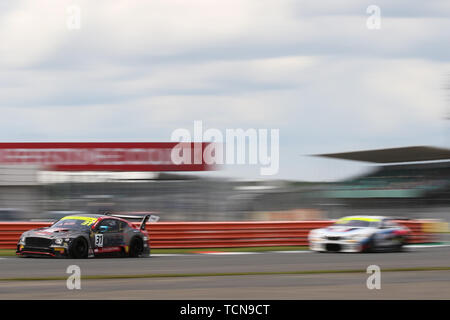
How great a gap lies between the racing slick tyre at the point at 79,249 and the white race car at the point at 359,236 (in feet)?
20.2

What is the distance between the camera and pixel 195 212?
2303cm

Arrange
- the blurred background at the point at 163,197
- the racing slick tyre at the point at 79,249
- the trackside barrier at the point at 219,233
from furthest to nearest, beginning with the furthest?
1. the blurred background at the point at 163,197
2. the trackside barrier at the point at 219,233
3. the racing slick tyre at the point at 79,249

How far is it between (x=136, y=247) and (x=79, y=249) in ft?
5.45

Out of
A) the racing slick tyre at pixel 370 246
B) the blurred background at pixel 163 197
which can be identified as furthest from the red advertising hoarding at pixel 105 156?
the racing slick tyre at pixel 370 246

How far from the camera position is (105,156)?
3359cm

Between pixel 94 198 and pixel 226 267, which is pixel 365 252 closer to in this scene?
pixel 226 267

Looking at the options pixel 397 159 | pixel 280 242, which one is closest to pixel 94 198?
pixel 280 242

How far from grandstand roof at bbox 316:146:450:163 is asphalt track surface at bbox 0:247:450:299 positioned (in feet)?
93.5

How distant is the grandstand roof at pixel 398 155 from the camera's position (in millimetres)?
44031

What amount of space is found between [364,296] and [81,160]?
2535 cm

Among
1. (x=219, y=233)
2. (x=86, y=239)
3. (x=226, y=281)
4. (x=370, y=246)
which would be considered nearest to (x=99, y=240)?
(x=86, y=239)

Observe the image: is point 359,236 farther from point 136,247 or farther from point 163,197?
point 163,197

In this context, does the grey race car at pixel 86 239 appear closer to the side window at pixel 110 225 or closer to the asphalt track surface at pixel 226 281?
the side window at pixel 110 225

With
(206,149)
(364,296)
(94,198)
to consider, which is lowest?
(364,296)
